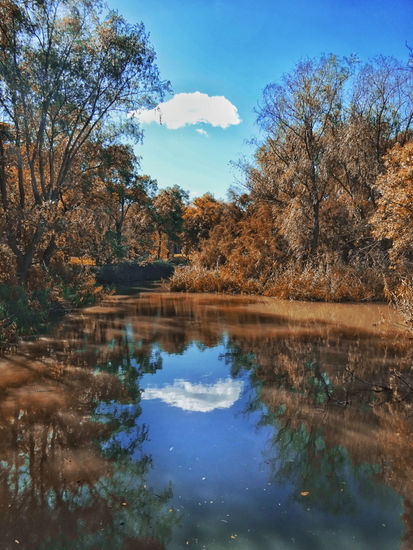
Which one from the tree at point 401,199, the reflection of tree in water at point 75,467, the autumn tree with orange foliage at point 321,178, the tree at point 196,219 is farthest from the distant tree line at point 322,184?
the tree at point 196,219

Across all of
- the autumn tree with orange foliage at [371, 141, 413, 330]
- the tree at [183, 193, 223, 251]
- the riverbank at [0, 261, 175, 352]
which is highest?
the tree at [183, 193, 223, 251]

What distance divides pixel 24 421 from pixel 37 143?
33.4ft

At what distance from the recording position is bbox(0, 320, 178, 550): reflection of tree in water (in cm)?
271

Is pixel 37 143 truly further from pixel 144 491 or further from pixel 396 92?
pixel 396 92

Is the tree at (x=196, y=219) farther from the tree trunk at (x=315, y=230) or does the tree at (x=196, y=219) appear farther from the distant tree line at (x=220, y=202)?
the tree trunk at (x=315, y=230)

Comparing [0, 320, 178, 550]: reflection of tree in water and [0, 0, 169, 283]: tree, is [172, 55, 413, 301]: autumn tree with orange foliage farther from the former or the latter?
[0, 320, 178, 550]: reflection of tree in water

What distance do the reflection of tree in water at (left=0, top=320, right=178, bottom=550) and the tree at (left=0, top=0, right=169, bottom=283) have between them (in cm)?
659

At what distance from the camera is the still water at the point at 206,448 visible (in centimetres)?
275

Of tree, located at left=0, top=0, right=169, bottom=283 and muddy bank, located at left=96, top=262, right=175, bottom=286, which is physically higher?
tree, located at left=0, top=0, right=169, bottom=283

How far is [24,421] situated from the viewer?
4469 millimetres

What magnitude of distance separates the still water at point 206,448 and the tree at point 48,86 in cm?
503

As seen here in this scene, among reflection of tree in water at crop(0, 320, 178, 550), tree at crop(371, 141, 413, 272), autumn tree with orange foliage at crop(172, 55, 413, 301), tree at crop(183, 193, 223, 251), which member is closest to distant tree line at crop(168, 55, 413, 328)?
autumn tree with orange foliage at crop(172, 55, 413, 301)

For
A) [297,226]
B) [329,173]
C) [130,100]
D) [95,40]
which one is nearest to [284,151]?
[329,173]

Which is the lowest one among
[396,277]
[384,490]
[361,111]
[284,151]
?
[384,490]
